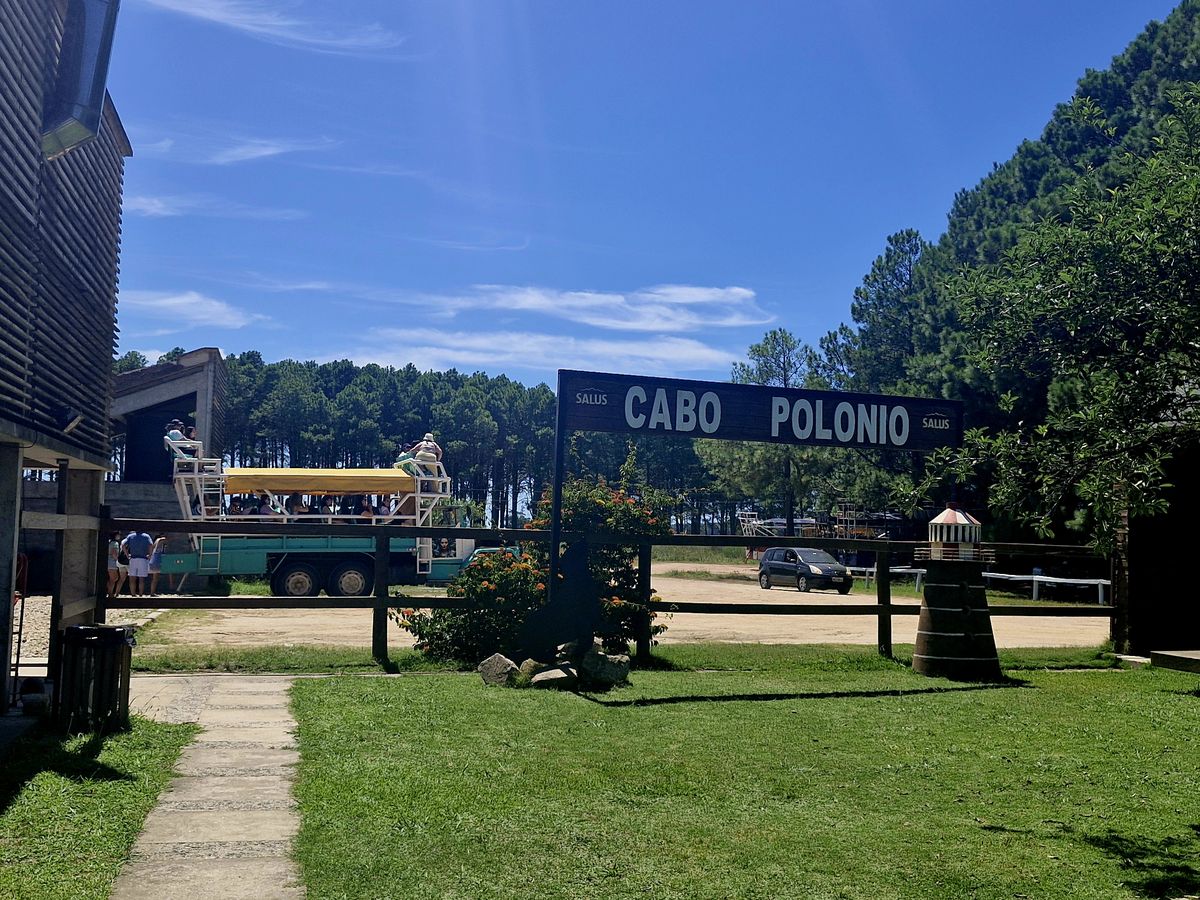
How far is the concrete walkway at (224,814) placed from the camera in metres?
4.34

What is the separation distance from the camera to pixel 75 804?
5.34 m

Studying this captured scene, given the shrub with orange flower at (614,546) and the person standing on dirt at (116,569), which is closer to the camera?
the shrub with orange flower at (614,546)

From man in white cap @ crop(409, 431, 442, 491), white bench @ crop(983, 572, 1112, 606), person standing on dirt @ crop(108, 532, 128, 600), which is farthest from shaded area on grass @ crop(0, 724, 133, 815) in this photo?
white bench @ crop(983, 572, 1112, 606)

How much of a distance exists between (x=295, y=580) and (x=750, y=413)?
46.2ft

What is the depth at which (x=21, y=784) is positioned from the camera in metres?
5.64

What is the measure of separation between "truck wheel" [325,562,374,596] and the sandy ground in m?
0.95

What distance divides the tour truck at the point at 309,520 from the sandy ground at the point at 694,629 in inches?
52.9

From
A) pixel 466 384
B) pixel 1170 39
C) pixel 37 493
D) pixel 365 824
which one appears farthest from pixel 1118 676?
pixel 466 384

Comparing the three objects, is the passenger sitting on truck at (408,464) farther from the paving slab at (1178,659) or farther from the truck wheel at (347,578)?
the paving slab at (1178,659)

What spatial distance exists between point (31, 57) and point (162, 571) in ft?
51.3

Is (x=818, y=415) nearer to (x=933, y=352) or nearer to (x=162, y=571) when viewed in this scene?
(x=162, y=571)

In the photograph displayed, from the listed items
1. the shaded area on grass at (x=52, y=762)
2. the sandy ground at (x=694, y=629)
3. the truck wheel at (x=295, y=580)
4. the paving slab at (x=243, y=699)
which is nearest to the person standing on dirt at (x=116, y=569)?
the sandy ground at (x=694, y=629)

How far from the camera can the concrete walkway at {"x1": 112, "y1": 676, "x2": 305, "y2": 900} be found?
4344 millimetres

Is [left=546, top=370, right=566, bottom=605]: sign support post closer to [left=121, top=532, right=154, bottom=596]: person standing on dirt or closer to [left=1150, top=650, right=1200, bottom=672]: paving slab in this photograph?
[left=1150, top=650, right=1200, bottom=672]: paving slab
